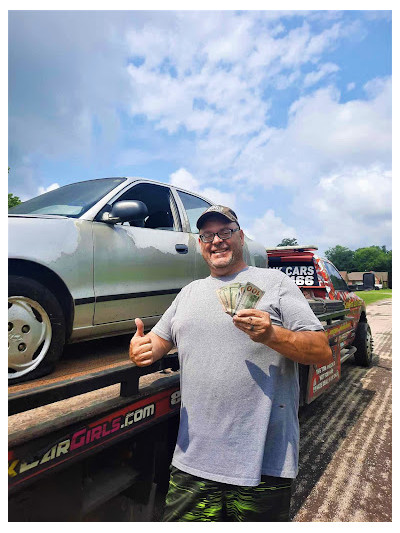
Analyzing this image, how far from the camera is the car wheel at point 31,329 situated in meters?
1.73

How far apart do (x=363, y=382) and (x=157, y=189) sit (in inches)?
179

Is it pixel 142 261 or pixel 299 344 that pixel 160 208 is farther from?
pixel 299 344

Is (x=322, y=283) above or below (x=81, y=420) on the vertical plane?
above

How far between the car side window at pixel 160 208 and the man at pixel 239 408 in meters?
1.38

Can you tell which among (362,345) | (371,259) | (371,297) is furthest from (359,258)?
(362,345)

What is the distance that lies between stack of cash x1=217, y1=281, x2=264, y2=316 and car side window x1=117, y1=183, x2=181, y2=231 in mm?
1558

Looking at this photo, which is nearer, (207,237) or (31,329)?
(31,329)

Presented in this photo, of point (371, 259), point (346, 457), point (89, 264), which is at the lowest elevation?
point (346, 457)

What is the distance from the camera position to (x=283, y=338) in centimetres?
158

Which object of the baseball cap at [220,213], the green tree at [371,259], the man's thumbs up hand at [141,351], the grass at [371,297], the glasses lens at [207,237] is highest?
the green tree at [371,259]

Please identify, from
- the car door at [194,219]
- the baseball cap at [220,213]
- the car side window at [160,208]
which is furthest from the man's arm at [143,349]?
the car side window at [160,208]

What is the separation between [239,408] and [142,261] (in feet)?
3.99

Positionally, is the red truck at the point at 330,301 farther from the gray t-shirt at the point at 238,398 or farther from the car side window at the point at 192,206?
the gray t-shirt at the point at 238,398

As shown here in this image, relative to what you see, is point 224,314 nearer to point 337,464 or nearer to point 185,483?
point 185,483
